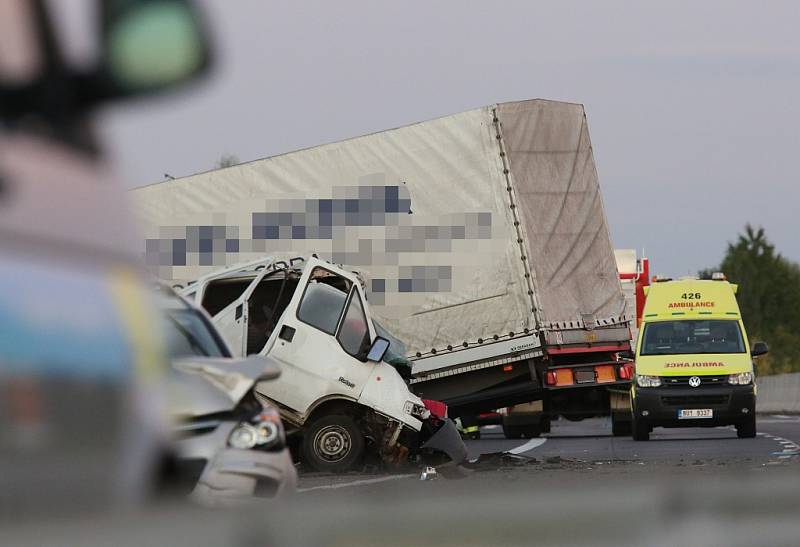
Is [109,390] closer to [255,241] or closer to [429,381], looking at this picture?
[255,241]

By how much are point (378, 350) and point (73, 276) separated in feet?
52.5

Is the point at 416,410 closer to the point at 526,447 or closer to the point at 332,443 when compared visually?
the point at 332,443

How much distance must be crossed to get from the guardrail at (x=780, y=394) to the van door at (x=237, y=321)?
30791 millimetres

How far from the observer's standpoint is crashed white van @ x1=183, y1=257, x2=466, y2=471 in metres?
17.8

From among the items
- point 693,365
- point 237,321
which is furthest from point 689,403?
point 237,321

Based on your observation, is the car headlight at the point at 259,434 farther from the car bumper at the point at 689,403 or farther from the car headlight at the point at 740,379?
the car headlight at the point at 740,379

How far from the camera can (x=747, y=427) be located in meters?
25.8

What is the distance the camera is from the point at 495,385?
23953 millimetres

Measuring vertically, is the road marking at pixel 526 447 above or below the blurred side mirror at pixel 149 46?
below

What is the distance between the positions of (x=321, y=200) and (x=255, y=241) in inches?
50.3

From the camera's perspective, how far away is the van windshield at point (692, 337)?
2648 cm

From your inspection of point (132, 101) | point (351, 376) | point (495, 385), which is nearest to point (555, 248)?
point (495, 385)

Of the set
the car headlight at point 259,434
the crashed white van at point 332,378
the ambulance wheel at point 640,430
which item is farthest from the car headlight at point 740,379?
the car headlight at point 259,434

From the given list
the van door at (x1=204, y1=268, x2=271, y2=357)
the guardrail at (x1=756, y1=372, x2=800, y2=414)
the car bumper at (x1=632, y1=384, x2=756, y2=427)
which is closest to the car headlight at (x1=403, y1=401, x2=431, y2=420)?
the van door at (x1=204, y1=268, x2=271, y2=357)
